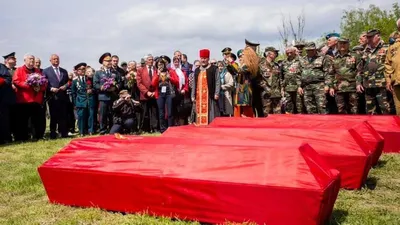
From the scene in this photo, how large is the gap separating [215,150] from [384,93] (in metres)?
6.17

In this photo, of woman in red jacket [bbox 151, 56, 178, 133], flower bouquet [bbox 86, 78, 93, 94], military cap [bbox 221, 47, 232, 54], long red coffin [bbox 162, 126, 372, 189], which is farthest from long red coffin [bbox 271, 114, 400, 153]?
flower bouquet [bbox 86, 78, 93, 94]

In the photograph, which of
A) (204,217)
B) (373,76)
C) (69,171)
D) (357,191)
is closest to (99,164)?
(69,171)

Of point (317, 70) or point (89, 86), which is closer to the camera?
point (317, 70)

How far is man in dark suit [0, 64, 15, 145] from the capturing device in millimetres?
9977

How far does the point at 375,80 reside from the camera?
8664mm

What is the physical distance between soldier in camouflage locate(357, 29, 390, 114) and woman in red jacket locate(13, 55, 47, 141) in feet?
23.7

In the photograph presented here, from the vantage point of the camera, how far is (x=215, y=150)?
3686mm

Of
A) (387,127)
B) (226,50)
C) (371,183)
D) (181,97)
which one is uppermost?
(226,50)

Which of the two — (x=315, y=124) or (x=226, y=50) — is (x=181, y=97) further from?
(x=315, y=124)

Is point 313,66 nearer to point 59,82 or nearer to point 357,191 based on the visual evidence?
point 357,191

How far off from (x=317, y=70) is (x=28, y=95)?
6681 mm

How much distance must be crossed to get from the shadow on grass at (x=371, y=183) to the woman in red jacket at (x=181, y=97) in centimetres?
678

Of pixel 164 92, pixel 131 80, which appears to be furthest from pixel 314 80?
pixel 131 80

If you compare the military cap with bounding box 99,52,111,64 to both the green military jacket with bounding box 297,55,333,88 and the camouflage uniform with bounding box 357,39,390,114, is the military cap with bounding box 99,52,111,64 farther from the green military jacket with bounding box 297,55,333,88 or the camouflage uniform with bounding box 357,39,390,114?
the camouflage uniform with bounding box 357,39,390,114
